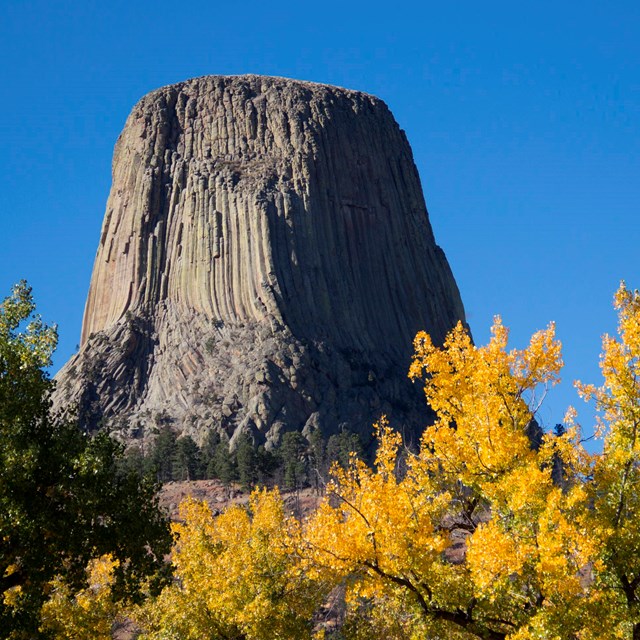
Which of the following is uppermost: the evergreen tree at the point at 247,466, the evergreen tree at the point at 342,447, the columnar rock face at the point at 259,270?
the columnar rock face at the point at 259,270

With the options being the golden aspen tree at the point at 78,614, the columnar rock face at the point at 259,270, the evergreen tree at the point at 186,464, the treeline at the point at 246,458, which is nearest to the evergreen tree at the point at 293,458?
the treeline at the point at 246,458

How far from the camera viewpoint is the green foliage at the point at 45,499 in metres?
19.8

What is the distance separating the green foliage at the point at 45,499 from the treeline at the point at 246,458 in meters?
59.5

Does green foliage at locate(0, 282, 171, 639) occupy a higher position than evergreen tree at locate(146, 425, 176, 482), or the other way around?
evergreen tree at locate(146, 425, 176, 482)

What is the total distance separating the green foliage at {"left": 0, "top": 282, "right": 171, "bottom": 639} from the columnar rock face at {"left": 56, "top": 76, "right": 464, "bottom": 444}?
77456mm

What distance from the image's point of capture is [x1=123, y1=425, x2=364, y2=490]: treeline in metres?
84.8

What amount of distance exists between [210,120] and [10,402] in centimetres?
11480

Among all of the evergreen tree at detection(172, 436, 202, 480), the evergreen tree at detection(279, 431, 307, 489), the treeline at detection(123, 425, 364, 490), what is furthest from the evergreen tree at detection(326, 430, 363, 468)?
the evergreen tree at detection(172, 436, 202, 480)

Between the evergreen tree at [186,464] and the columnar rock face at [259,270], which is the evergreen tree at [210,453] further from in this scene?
the columnar rock face at [259,270]

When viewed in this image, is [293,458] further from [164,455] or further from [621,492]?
[621,492]

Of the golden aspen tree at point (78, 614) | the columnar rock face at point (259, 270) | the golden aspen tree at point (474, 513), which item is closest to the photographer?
the golden aspen tree at point (474, 513)

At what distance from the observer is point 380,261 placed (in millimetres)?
131750

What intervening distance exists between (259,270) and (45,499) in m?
96.8

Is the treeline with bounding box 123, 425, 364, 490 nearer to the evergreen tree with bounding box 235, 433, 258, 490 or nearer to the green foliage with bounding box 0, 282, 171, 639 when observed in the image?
the evergreen tree with bounding box 235, 433, 258, 490
